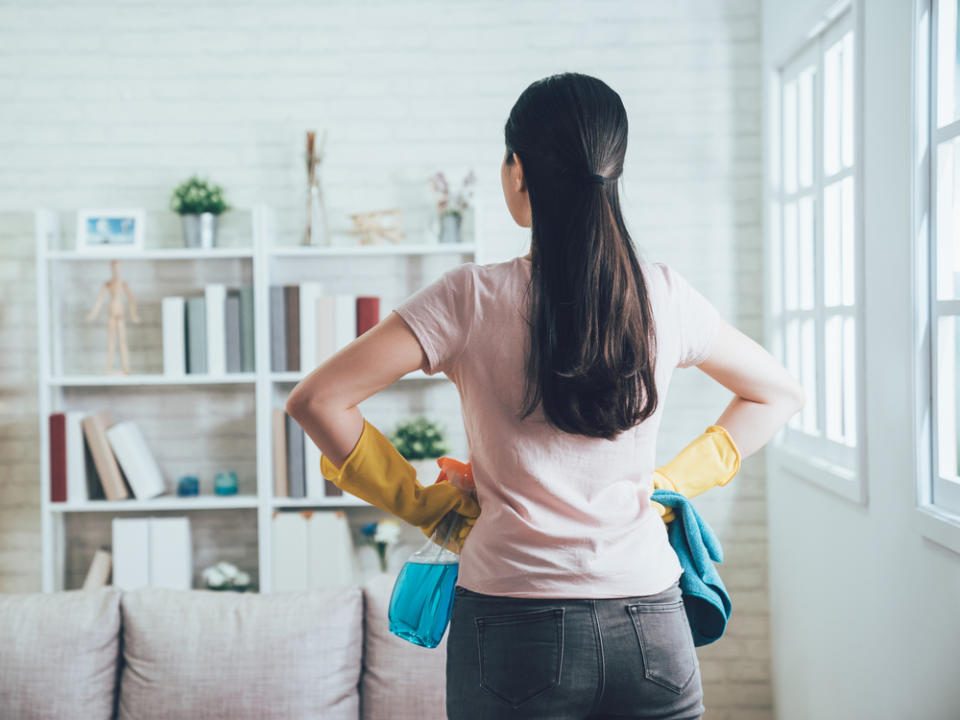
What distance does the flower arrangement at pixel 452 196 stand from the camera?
312cm

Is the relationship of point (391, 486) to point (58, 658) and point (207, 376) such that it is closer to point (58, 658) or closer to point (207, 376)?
point (58, 658)

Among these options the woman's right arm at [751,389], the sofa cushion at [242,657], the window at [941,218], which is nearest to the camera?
the woman's right arm at [751,389]

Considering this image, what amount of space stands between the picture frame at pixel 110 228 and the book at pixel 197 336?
0.32m

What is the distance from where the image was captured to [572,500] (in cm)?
102

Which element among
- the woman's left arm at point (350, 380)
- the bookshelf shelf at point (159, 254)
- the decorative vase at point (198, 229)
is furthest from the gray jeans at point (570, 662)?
the decorative vase at point (198, 229)

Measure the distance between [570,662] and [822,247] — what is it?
1.95m

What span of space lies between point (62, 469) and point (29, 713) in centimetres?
126

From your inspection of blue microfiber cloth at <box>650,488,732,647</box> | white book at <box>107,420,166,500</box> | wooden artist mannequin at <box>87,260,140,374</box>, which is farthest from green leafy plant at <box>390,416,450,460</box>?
blue microfiber cloth at <box>650,488,732,647</box>

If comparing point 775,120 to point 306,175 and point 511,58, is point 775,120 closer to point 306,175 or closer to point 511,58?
point 511,58

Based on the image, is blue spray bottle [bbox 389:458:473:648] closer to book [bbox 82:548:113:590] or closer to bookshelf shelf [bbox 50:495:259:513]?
bookshelf shelf [bbox 50:495:259:513]

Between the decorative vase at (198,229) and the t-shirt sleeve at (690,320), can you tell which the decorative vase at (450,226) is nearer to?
the decorative vase at (198,229)

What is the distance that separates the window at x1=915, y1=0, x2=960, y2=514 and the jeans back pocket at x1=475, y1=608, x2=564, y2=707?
1076 mm

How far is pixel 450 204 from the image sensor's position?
3.13 m

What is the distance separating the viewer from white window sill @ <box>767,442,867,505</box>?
212cm
